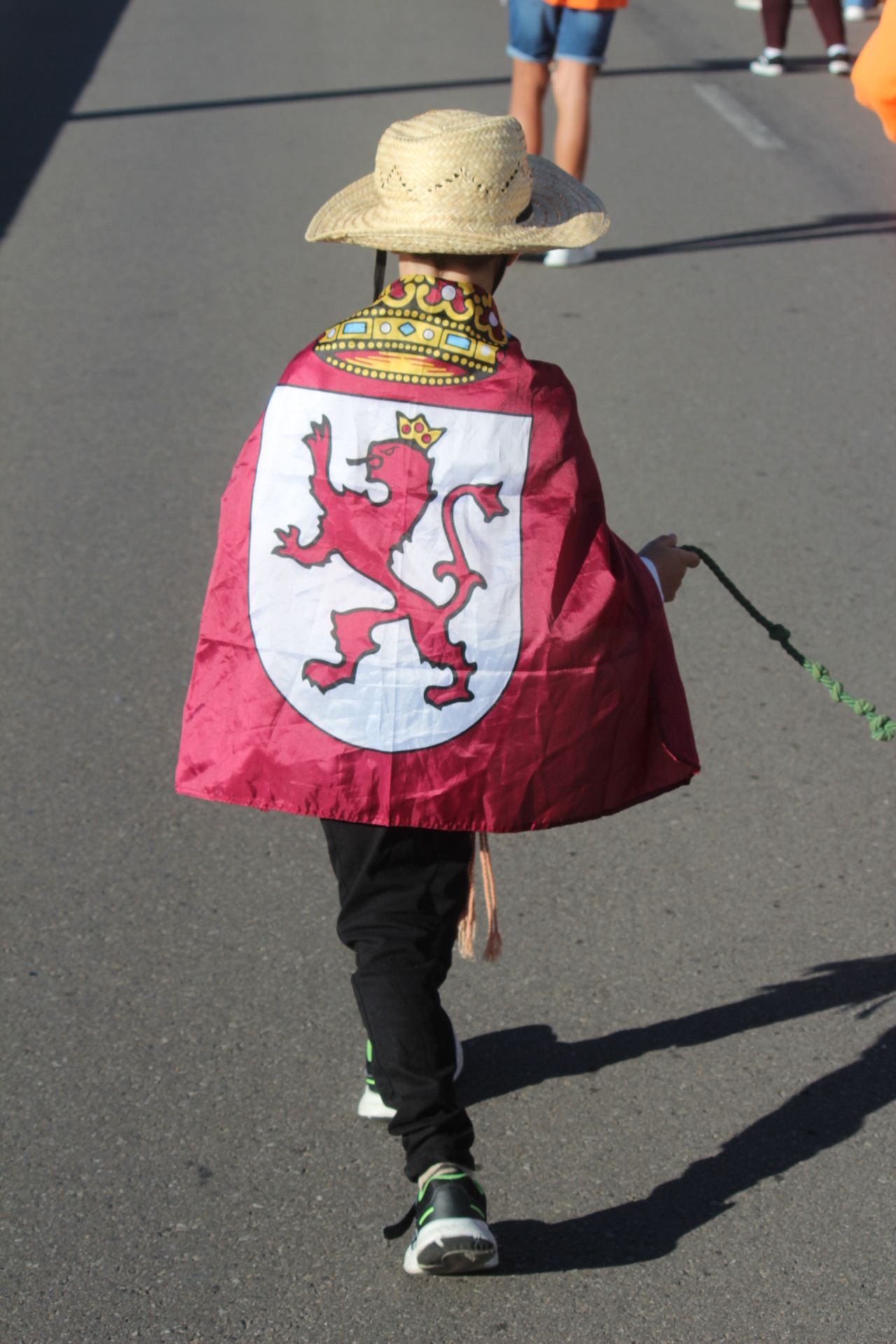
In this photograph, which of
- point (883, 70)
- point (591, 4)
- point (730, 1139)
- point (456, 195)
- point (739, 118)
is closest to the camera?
point (456, 195)

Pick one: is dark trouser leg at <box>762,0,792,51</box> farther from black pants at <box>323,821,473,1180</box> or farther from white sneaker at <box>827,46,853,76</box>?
black pants at <box>323,821,473,1180</box>

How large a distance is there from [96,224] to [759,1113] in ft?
21.0

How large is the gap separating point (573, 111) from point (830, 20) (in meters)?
4.89

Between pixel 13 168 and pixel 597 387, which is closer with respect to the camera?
pixel 597 387

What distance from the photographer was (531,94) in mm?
7547

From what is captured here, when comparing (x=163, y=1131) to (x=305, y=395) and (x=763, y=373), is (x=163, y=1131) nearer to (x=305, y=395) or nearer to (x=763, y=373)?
(x=305, y=395)

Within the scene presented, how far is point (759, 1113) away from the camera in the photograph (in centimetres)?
287

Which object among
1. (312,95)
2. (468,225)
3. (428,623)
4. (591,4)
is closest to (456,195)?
(468,225)

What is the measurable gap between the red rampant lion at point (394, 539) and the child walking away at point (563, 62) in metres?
5.34

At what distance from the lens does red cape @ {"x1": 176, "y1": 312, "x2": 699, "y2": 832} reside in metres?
2.31

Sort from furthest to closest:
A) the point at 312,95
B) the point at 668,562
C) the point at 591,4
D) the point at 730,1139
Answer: the point at 312,95
the point at 591,4
the point at 730,1139
the point at 668,562

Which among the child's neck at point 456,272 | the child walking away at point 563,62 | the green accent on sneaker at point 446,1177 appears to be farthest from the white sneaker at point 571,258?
the green accent on sneaker at point 446,1177

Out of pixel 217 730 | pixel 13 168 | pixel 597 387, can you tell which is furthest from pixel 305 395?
pixel 13 168

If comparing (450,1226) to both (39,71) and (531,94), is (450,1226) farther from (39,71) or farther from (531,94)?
(39,71)
